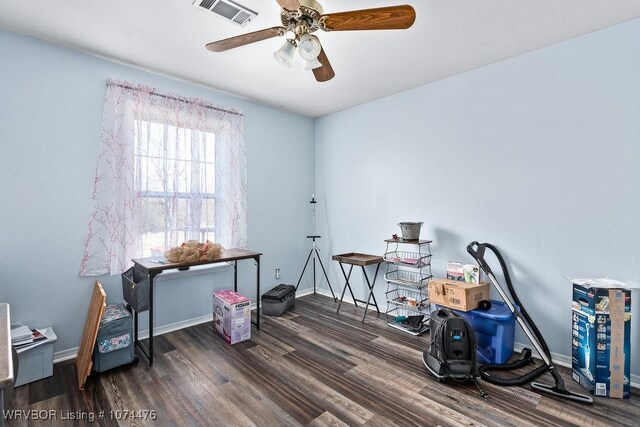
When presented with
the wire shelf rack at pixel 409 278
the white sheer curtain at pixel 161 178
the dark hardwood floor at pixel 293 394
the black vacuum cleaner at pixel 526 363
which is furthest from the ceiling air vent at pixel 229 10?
the wire shelf rack at pixel 409 278

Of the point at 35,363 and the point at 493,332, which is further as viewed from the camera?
the point at 493,332

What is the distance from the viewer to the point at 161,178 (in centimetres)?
306

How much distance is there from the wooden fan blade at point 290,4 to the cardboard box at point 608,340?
2.62 m

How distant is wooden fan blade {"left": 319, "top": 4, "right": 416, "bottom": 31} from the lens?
1.66 m

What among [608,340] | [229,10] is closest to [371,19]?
[229,10]

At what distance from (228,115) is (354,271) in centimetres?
249

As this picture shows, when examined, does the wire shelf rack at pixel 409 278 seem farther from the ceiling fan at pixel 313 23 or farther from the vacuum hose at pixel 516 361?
the ceiling fan at pixel 313 23

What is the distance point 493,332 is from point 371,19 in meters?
2.49

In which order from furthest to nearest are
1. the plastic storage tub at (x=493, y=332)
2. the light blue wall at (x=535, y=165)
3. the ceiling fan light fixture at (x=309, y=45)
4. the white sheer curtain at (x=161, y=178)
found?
the white sheer curtain at (x=161, y=178)
the plastic storage tub at (x=493, y=332)
the light blue wall at (x=535, y=165)
the ceiling fan light fixture at (x=309, y=45)

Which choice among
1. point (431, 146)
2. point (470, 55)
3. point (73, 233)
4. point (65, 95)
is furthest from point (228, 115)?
point (470, 55)

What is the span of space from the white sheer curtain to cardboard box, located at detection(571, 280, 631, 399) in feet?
10.6

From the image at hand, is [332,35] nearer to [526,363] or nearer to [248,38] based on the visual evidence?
[248,38]

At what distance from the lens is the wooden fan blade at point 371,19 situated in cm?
166

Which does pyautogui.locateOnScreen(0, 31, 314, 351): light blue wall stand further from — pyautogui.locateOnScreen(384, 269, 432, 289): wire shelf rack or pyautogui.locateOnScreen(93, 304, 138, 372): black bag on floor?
pyautogui.locateOnScreen(384, 269, 432, 289): wire shelf rack
